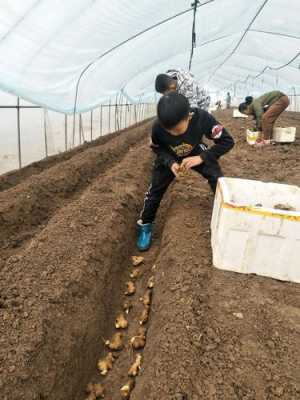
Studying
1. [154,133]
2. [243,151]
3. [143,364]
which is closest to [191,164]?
[154,133]

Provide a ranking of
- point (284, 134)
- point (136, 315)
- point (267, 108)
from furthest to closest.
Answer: point (284, 134)
point (267, 108)
point (136, 315)

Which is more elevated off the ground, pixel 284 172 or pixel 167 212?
pixel 284 172

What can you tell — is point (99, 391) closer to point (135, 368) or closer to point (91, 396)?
point (91, 396)

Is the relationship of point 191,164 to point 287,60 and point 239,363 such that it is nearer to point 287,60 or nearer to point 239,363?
point 239,363

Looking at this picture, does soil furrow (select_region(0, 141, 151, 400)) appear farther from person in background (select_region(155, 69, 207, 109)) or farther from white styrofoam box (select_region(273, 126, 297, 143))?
white styrofoam box (select_region(273, 126, 297, 143))

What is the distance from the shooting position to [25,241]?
3.94 m

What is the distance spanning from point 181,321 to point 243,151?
6.55 metres

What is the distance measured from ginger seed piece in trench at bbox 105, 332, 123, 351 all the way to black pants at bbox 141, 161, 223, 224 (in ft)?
4.87

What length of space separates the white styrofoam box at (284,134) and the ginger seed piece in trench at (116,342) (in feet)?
23.6

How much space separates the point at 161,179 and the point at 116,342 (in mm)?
1784

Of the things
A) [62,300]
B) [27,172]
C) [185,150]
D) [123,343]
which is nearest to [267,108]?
[185,150]

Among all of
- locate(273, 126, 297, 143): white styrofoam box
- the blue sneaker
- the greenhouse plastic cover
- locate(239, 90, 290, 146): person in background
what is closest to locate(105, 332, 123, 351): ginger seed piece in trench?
the blue sneaker

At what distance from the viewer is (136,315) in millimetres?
2945

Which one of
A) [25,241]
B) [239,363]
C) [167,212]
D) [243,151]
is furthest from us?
[243,151]
